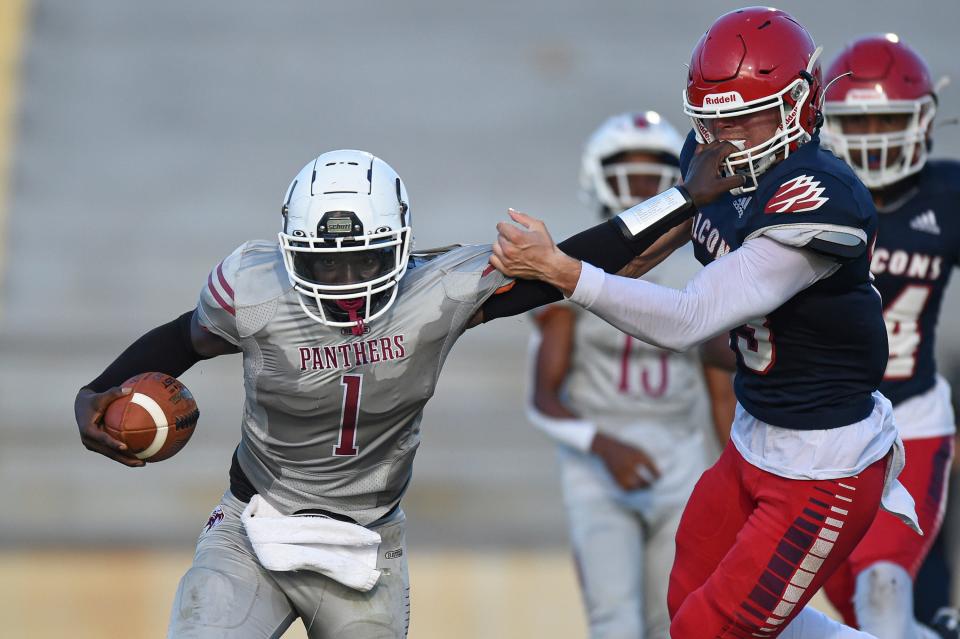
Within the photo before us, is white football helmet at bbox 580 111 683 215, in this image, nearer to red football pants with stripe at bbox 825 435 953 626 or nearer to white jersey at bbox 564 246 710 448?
white jersey at bbox 564 246 710 448

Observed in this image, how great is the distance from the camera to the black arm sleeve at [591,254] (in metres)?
2.87

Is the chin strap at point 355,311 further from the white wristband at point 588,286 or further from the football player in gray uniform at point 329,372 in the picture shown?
the white wristband at point 588,286

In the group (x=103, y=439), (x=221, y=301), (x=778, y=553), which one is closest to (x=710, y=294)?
(x=778, y=553)

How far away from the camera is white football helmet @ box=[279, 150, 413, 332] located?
2.80 m

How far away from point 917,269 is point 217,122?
20.7ft

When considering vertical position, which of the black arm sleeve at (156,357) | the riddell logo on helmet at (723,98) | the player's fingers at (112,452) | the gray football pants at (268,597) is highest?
the riddell logo on helmet at (723,98)

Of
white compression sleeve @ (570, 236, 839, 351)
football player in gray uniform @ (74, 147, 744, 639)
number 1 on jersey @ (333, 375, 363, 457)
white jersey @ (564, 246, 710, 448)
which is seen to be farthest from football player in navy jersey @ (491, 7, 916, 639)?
white jersey @ (564, 246, 710, 448)

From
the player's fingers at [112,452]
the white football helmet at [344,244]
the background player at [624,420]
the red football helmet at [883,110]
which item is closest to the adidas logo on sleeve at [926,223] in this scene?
the red football helmet at [883,110]

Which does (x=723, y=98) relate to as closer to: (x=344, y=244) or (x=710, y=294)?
(x=710, y=294)

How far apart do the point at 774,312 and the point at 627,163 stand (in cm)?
182

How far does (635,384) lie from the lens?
436 cm

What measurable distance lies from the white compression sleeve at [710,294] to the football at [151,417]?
0.92m

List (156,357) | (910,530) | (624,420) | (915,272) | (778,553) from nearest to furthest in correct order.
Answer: (778,553) < (156,357) < (910,530) < (915,272) < (624,420)

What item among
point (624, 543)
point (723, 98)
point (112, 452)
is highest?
point (723, 98)
